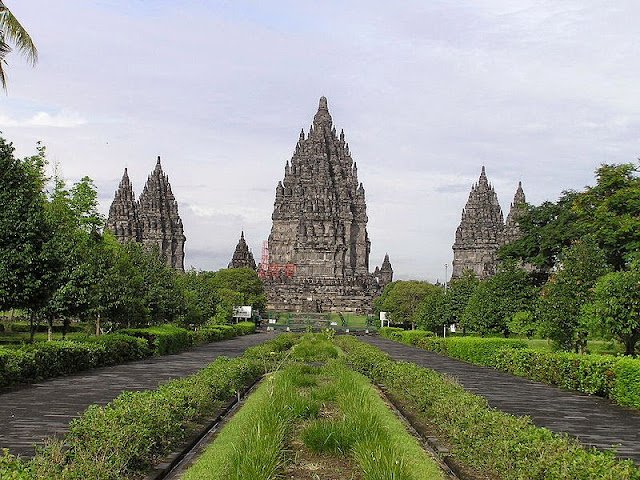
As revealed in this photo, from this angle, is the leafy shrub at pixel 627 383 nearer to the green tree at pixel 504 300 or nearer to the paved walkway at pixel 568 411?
the paved walkway at pixel 568 411

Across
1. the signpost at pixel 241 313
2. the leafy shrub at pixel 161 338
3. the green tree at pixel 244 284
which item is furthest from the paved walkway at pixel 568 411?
the green tree at pixel 244 284

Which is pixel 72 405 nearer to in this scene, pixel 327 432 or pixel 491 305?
pixel 327 432

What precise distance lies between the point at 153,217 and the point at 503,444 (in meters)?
129

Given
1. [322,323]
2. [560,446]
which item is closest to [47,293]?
[560,446]

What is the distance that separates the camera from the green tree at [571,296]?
29.9m

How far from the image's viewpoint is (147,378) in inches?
888

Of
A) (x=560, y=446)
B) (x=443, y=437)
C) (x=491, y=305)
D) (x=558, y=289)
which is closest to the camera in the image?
(x=560, y=446)

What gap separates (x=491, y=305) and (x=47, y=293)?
22.8 m

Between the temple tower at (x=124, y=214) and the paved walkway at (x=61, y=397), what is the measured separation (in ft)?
341

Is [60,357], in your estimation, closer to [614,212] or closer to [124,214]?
[614,212]

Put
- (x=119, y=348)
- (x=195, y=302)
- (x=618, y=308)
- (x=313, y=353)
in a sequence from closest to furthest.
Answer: (x=618, y=308) < (x=119, y=348) < (x=313, y=353) < (x=195, y=302)

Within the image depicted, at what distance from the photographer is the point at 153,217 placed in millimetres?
134875

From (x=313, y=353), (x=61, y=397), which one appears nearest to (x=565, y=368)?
(x=313, y=353)

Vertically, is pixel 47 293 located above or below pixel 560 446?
above
